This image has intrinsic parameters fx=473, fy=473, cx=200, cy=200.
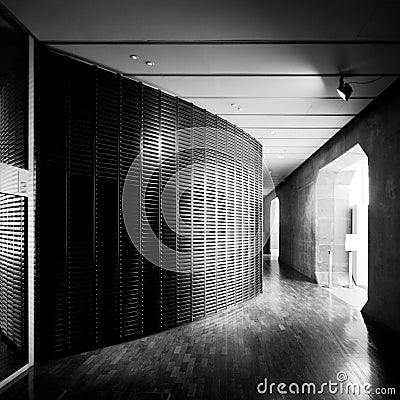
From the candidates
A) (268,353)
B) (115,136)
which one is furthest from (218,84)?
(268,353)

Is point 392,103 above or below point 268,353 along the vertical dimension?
above

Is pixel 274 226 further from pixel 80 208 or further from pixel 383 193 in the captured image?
pixel 80 208

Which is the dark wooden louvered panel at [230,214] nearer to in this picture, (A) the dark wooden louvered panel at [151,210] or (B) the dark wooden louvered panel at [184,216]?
(B) the dark wooden louvered panel at [184,216]

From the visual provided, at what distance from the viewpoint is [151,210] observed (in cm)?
591

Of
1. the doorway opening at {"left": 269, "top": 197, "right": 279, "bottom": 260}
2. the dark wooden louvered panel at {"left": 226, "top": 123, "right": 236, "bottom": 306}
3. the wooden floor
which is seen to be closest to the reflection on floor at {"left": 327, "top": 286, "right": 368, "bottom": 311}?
the wooden floor

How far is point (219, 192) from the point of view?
753 centimetres

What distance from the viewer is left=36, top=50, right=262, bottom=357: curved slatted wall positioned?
480 cm

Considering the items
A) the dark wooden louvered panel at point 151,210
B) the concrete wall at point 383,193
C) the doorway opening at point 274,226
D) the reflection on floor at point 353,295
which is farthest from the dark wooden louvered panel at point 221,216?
the doorway opening at point 274,226

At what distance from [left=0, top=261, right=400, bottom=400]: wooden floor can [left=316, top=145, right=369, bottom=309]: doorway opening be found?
4448 millimetres

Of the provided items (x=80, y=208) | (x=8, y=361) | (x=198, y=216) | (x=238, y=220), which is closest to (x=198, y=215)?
(x=198, y=216)

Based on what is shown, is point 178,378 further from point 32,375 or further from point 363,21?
point 363,21

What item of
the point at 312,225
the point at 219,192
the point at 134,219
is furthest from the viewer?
the point at 312,225

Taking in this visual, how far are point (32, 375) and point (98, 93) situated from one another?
2.95 metres

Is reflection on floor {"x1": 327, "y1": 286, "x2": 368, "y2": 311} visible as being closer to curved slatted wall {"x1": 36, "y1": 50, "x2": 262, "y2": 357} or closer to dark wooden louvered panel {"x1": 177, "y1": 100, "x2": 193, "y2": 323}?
curved slatted wall {"x1": 36, "y1": 50, "x2": 262, "y2": 357}
